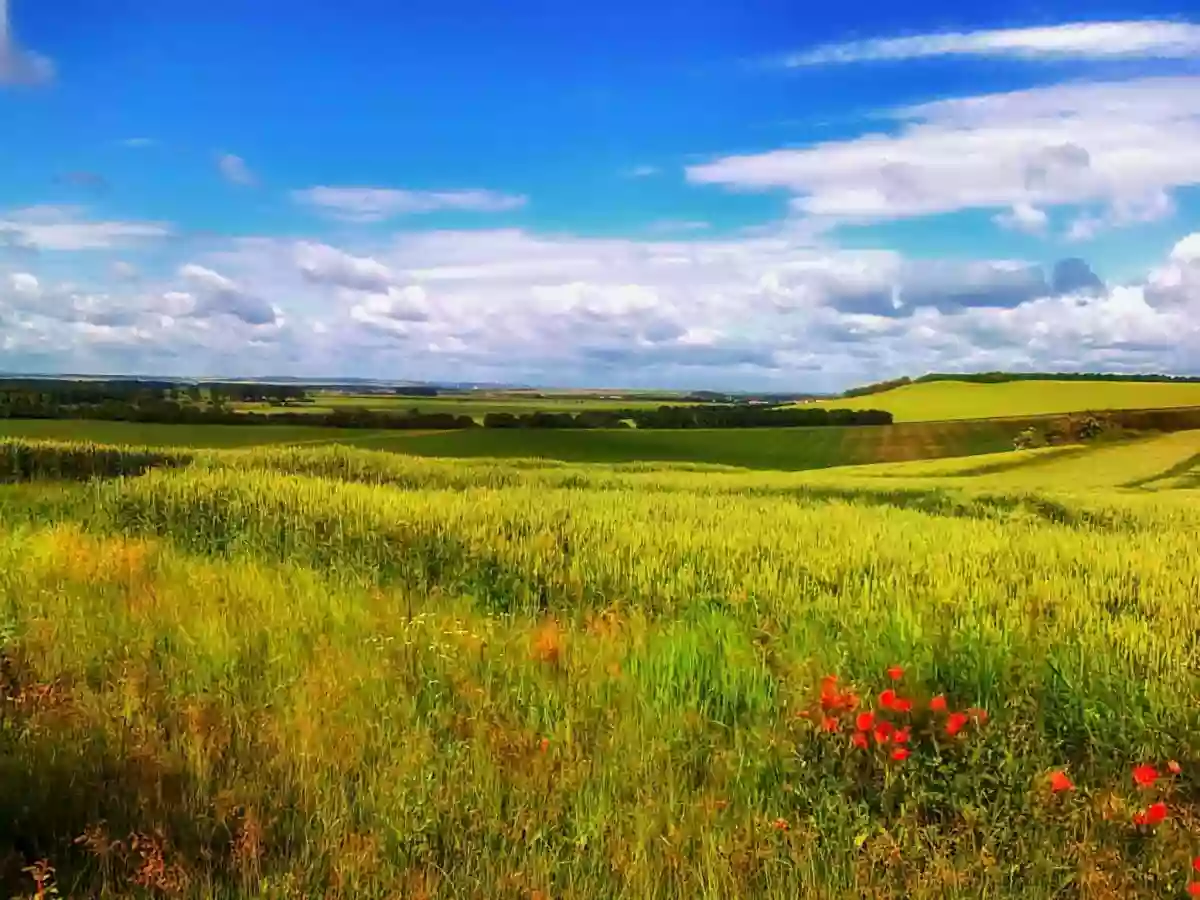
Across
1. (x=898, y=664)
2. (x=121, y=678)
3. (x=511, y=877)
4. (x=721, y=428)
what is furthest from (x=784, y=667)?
(x=721, y=428)

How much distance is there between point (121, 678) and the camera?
4.91 meters

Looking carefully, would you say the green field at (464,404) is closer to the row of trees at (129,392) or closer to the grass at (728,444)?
the row of trees at (129,392)

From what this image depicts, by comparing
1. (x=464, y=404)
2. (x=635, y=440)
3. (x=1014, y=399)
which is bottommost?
(x=635, y=440)

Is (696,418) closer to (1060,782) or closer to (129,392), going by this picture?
(129,392)

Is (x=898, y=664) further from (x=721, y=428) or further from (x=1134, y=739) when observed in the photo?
(x=721, y=428)

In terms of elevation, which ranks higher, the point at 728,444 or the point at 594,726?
the point at 594,726

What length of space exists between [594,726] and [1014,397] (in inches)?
3147

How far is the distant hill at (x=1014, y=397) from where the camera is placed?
68.9 meters

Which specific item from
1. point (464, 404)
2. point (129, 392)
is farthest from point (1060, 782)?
point (464, 404)

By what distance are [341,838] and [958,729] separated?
106 inches

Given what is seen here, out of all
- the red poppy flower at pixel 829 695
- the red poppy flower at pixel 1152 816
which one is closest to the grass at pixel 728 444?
the red poppy flower at pixel 829 695

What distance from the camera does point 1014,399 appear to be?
248 feet

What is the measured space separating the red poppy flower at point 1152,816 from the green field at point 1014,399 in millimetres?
→ 65905

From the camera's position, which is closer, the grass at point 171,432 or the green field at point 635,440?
the grass at point 171,432
